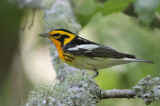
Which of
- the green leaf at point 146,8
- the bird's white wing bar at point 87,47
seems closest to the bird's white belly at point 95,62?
the bird's white wing bar at point 87,47

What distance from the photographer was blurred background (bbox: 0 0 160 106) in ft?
15.3

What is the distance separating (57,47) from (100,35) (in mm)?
1260

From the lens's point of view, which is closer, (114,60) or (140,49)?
(114,60)

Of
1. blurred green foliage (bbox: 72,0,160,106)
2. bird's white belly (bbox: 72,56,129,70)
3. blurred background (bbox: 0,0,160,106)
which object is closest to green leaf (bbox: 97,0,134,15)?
blurred green foliage (bbox: 72,0,160,106)

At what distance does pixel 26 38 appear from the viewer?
6.55m

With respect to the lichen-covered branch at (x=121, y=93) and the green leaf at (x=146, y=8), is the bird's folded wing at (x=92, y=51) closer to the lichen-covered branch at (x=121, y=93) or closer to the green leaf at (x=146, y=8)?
the green leaf at (x=146, y=8)

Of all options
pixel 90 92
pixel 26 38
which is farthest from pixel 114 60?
pixel 26 38

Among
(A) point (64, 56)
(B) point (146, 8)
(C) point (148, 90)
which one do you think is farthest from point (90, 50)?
(C) point (148, 90)

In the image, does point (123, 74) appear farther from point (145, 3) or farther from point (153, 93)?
point (153, 93)

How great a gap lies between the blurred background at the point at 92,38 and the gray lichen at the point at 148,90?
1.63 meters

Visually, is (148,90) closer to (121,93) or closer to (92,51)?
(121,93)

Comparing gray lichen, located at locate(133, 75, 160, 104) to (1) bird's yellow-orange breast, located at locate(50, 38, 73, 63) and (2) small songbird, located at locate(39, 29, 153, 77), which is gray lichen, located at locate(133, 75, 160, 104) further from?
(1) bird's yellow-orange breast, located at locate(50, 38, 73, 63)

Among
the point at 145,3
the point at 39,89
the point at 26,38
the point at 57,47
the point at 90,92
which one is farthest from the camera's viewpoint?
the point at 26,38

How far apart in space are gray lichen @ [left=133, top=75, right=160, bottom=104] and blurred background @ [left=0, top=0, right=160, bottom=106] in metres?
1.63
